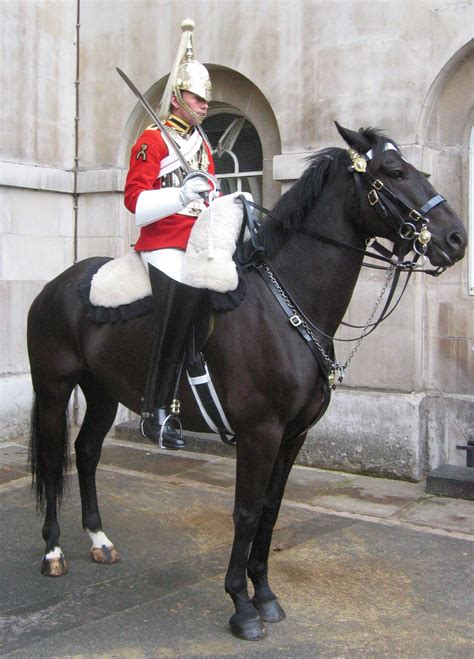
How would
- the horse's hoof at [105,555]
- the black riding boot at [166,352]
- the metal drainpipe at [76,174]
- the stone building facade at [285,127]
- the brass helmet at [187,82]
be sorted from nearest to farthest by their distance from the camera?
the black riding boot at [166,352]
the brass helmet at [187,82]
the horse's hoof at [105,555]
the stone building facade at [285,127]
the metal drainpipe at [76,174]

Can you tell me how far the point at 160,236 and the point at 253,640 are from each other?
2.02m

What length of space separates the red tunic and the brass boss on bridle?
0.95 m

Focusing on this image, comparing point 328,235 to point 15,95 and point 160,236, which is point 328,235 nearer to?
point 160,236

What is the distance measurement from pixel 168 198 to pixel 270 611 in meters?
2.08

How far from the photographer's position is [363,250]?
12.6 feet

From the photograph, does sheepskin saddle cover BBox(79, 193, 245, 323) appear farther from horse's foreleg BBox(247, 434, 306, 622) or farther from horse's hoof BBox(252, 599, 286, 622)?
horse's hoof BBox(252, 599, 286, 622)

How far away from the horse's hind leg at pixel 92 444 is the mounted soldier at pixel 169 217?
867 mm

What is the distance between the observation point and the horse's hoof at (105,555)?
4.74m

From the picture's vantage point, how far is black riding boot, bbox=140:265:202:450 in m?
3.93

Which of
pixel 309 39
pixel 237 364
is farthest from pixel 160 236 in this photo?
pixel 309 39

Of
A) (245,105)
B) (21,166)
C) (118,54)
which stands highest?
(118,54)

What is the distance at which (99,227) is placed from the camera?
8578 mm

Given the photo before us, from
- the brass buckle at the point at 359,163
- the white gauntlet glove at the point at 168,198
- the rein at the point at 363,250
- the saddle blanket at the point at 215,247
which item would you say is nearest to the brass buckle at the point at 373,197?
the rein at the point at 363,250

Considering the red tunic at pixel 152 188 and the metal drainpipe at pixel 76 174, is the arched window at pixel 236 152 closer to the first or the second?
the metal drainpipe at pixel 76 174
